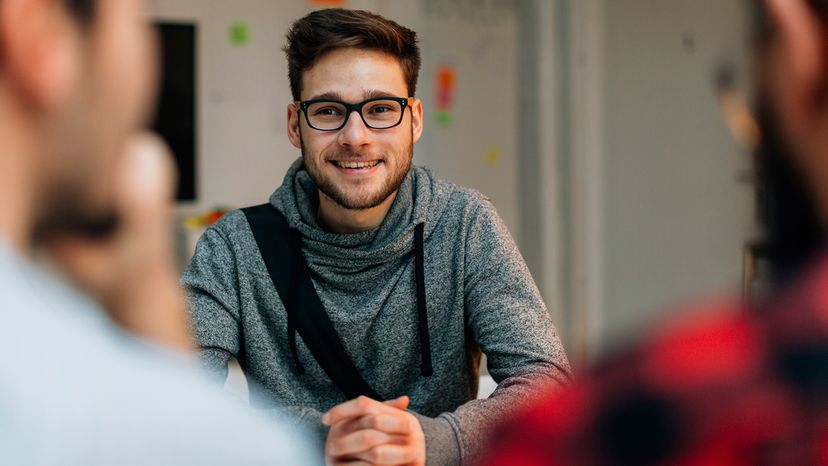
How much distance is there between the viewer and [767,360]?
0.24 metres

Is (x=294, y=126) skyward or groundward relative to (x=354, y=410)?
skyward

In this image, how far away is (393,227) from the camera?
131cm

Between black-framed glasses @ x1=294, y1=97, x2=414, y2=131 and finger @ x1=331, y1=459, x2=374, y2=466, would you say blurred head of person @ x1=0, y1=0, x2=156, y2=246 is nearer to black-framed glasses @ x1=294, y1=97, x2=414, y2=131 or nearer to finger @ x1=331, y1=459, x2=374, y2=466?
finger @ x1=331, y1=459, x2=374, y2=466

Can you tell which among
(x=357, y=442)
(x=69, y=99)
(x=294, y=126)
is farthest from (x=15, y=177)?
(x=294, y=126)

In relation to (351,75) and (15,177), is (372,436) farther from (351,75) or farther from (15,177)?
(15,177)

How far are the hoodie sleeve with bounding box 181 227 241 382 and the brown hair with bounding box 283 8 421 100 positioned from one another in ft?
0.84

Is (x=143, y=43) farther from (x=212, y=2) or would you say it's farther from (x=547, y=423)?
(x=212, y=2)

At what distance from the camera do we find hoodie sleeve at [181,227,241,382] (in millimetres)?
1199

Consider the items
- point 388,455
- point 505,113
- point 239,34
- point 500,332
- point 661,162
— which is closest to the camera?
point 388,455

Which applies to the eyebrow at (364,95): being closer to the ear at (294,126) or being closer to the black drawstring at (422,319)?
the ear at (294,126)

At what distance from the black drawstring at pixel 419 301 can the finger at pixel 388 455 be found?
1.13ft

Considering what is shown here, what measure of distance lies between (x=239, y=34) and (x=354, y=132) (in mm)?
1842

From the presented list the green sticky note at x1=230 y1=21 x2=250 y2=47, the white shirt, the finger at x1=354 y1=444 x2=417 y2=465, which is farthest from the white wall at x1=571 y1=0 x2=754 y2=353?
the green sticky note at x1=230 y1=21 x2=250 y2=47

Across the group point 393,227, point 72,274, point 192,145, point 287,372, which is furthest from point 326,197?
point 192,145
